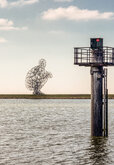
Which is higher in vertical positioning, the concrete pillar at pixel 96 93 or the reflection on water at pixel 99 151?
the concrete pillar at pixel 96 93

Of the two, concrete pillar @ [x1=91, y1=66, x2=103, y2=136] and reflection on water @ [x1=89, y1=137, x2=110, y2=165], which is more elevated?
concrete pillar @ [x1=91, y1=66, x2=103, y2=136]

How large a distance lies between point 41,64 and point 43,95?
14.0 meters

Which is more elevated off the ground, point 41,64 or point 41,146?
point 41,64

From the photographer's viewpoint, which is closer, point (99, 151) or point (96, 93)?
point (99, 151)

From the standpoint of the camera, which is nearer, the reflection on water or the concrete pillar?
the reflection on water

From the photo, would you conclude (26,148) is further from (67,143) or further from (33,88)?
(33,88)

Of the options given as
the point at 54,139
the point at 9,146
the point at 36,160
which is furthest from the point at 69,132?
the point at 36,160

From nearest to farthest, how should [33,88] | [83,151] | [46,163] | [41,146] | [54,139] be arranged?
1. [46,163]
2. [83,151]
3. [41,146]
4. [54,139]
5. [33,88]

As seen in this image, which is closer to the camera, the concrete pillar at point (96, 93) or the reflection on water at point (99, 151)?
the reflection on water at point (99, 151)

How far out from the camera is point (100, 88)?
28.5m

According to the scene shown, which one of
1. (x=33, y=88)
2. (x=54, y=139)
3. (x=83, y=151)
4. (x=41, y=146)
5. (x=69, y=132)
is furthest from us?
(x=33, y=88)

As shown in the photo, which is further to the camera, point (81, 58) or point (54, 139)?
point (54, 139)

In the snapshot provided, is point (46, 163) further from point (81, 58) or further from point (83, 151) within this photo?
point (81, 58)

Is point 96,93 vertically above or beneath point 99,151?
above
